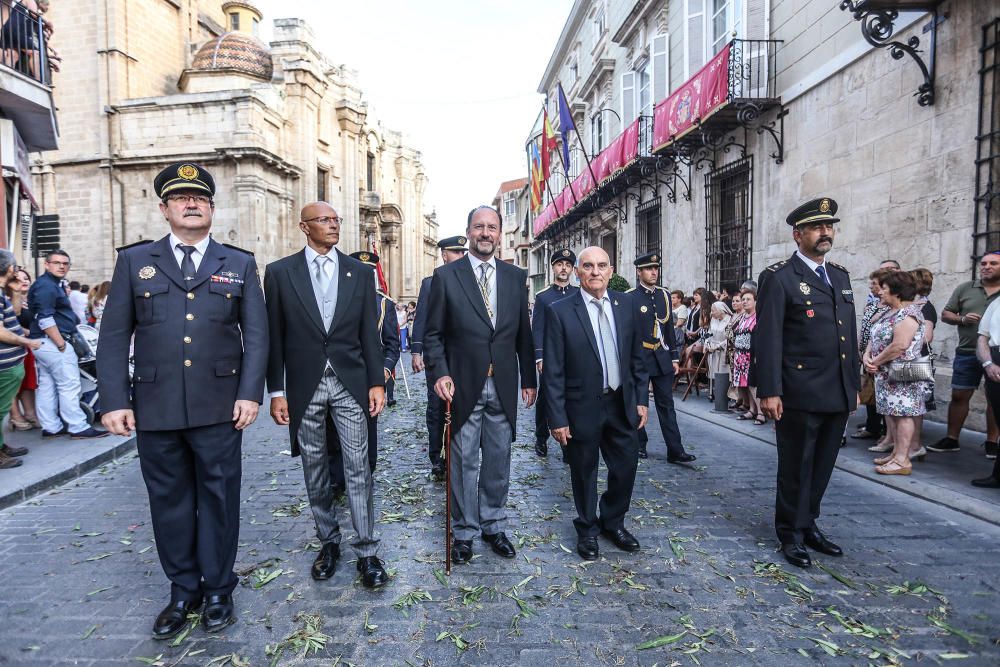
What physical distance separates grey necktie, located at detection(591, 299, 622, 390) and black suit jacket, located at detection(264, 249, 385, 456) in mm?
1512

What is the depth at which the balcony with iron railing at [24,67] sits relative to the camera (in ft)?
29.1

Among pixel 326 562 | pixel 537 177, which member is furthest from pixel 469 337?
pixel 537 177

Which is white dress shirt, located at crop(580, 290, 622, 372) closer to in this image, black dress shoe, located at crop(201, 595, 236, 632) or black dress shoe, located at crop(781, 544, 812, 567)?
black dress shoe, located at crop(781, 544, 812, 567)

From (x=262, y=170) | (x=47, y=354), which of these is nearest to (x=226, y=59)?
(x=262, y=170)

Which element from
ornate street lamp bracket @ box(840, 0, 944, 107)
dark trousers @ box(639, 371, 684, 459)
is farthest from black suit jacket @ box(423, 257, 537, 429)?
ornate street lamp bracket @ box(840, 0, 944, 107)

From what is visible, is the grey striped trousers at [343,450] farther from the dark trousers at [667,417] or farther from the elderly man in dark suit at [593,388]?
the dark trousers at [667,417]

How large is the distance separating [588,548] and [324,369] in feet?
6.58

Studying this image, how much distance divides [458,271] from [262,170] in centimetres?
2425

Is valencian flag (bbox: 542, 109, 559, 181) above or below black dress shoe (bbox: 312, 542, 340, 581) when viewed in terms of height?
above

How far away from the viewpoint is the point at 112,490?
532cm

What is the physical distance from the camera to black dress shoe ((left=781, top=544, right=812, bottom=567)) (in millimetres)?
3602

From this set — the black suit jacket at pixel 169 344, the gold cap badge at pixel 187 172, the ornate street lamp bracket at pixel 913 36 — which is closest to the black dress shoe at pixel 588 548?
the black suit jacket at pixel 169 344

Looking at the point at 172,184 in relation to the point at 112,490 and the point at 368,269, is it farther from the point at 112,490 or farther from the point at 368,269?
the point at 112,490

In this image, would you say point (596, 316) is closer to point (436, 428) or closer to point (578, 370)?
point (578, 370)
